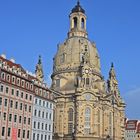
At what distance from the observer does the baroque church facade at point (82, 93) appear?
5226 inches

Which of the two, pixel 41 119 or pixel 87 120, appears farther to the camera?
pixel 87 120

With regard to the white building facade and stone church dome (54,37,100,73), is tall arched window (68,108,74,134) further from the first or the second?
the white building facade

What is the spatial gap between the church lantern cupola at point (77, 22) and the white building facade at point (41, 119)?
209ft

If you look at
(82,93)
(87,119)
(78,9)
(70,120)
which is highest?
(78,9)

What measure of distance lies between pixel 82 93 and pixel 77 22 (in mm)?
38492

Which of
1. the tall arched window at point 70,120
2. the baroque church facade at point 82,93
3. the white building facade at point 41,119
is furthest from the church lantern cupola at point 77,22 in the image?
the white building facade at point 41,119

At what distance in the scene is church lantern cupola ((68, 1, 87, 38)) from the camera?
514ft

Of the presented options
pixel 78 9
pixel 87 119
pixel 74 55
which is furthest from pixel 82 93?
pixel 78 9

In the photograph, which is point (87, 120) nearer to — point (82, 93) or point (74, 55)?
point (82, 93)

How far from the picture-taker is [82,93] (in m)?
134

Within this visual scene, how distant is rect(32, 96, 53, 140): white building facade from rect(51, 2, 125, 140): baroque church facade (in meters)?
34.3

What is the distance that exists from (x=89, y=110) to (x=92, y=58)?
2594 centimetres

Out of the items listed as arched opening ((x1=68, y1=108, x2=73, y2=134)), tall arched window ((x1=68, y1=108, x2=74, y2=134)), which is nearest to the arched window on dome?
tall arched window ((x1=68, y1=108, x2=74, y2=134))

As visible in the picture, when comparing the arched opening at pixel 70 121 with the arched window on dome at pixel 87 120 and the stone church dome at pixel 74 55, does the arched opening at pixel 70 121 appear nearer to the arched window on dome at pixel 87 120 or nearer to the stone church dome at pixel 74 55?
the arched window on dome at pixel 87 120
